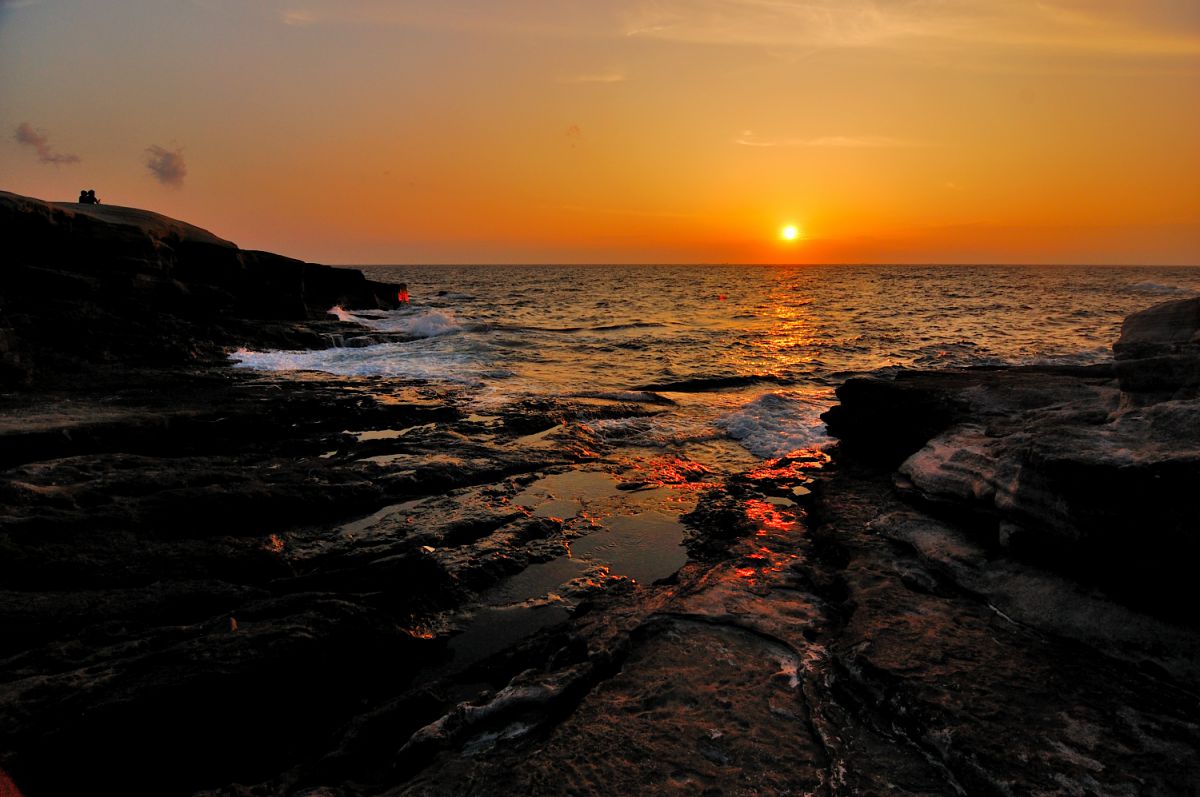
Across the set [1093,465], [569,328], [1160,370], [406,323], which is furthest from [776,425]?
[406,323]

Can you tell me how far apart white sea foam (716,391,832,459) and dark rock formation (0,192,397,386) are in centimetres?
1515

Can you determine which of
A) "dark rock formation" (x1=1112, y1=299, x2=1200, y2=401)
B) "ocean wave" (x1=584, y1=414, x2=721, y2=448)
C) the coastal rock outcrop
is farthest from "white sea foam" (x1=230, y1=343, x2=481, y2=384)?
"dark rock formation" (x1=1112, y1=299, x2=1200, y2=401)

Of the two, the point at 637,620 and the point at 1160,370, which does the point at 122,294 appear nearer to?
the point at 637,620

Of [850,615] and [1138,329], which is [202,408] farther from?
[1138,329]

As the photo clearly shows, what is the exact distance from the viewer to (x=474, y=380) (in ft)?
55.8

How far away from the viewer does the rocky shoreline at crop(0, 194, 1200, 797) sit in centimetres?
329

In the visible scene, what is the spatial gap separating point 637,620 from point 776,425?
8.14 metres

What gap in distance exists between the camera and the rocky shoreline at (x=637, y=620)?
3.29 m

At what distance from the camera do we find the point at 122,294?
62.0ft

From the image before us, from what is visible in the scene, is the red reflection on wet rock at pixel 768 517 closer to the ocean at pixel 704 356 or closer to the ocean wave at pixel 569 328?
the ocean at pixel 704 356

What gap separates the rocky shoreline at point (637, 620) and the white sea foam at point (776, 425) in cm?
212

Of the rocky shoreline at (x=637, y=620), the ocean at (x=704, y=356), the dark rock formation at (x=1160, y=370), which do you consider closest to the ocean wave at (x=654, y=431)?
the ocean at (x=704, y=356)

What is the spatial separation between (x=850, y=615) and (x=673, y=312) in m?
39.2

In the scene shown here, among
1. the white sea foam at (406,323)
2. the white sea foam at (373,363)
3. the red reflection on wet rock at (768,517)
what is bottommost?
the red reflection on wet rock at (768,517)
